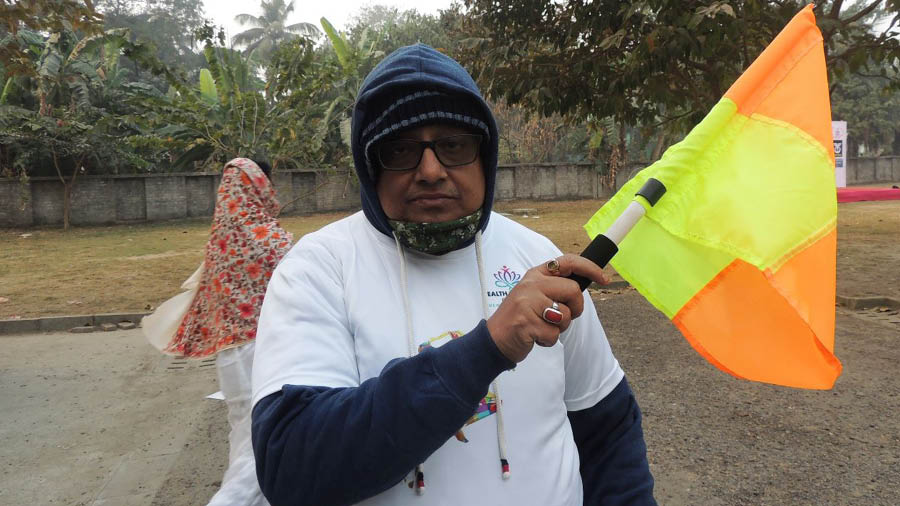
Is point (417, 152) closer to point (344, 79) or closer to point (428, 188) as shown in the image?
point (428, 188)

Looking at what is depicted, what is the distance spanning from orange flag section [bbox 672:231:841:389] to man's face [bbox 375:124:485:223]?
0.56 meters

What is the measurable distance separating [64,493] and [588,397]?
11.9 ft

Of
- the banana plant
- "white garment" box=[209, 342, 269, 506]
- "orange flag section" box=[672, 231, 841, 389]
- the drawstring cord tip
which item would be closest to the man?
the drawstring cord tip

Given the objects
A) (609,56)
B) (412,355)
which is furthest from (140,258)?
(412,355)

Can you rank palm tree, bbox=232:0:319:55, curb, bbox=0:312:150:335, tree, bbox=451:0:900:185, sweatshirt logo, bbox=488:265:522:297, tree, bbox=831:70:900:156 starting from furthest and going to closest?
palm tree, bbox=232:0:319:55
tree, bbox=831:70:900:156
curb, bbox=0:312:150:335
tree, bbox=451:0:900:185
sweatshirt logo, bbox=488:265:522:297

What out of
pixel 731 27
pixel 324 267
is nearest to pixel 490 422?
pixel 324 267

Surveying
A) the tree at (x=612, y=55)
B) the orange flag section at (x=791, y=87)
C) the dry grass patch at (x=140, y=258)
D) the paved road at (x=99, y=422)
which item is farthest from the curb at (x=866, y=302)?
the orange flag section at (x=791, y=87)

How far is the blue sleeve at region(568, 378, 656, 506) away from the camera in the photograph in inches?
61.0

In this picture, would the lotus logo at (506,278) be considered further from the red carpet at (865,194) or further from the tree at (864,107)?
the tree at (864,107)

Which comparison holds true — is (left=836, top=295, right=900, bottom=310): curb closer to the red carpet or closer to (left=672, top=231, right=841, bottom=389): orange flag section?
the red carpet

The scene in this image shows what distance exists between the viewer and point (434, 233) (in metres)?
1.41

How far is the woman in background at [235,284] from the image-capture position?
3.57 metres

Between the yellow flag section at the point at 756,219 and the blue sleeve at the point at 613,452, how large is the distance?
0.83 feet

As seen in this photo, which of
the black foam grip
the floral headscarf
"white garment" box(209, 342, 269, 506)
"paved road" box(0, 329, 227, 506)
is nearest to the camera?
the black foam grip
